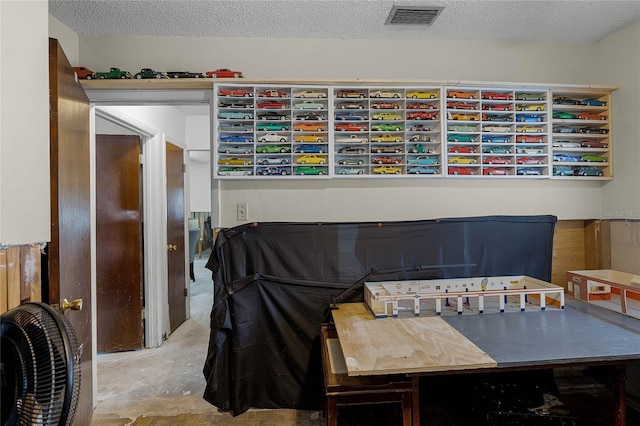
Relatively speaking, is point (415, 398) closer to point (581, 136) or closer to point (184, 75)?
point (581, 136)

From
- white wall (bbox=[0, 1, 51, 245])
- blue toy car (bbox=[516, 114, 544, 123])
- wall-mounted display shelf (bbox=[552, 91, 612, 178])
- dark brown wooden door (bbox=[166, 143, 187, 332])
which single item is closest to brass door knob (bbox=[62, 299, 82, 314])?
white wall (bbox=[0, 1, 51, 245])

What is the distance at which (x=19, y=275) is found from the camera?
45.1 inches

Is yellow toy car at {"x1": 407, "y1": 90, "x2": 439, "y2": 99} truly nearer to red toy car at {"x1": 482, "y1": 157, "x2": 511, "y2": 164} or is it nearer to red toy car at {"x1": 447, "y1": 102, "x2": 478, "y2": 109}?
red toy car at {"x1": 447, "y1": 102, "x2": 478, "y2": 109}

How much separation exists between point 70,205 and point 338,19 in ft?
6.16

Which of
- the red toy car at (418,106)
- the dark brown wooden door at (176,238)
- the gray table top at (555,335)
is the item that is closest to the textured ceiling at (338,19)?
the red toy car at (418,106)

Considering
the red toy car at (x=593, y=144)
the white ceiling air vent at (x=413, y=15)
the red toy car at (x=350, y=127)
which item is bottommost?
the red toy car at (x=593, y=144)

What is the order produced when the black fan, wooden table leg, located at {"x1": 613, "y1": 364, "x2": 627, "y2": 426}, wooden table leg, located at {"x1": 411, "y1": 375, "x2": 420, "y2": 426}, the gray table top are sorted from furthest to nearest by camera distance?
wooden table leg, located at {"x1": 613, "y1": 364, "x2": 627, "y2": 426} → wooden table leg, located at {"x1": 411, "y1": 375, "x2": 420, "y2": 426} → the gray table top → the black fan

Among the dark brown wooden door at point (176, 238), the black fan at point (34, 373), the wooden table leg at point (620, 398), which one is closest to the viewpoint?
the black fan at point (34, 373)

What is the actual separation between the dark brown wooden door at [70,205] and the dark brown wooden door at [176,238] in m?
1.50

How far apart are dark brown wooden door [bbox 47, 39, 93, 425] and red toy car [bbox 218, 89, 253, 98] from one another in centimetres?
78

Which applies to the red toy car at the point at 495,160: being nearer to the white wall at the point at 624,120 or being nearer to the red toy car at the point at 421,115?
the red toy car at the point at 421,115

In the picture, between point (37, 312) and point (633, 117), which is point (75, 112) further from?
point (633, 117)

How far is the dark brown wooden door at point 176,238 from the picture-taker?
3.42 metres

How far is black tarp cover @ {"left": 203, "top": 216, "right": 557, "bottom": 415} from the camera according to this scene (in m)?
2.11
